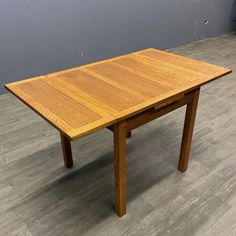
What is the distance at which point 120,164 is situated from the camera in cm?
134

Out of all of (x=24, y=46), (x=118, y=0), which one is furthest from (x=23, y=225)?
(x=118, y=0)

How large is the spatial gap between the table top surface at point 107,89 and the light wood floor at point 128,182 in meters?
0.67

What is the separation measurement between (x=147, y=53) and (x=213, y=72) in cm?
52

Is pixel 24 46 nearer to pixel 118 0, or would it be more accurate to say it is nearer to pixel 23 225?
pixel 118 0

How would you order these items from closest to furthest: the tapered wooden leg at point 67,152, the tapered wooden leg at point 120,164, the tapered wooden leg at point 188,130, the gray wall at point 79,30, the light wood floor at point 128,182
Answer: the tapered wooden leg at point 120,164 < the light wood floor at point 128,182 < the tapered wooden leg at point 188,130 < the tapered wooden leg at point 67,152 < the gray wall at point 79,30

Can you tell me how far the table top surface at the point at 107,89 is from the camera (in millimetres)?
1124

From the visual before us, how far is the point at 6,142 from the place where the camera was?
84.2 inches

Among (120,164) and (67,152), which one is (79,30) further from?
(120,164)

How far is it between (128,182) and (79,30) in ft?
6.64

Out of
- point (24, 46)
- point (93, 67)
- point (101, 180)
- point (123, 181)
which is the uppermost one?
point (93, 67)

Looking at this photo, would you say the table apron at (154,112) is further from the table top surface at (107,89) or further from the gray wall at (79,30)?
the gray wall at (79,30)

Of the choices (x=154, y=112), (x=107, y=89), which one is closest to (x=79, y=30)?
(x=107, y=89)

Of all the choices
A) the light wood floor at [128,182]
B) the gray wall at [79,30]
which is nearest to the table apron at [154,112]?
the light wood floor at [128,182]

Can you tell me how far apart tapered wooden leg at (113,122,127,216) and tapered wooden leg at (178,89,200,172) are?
518mm
